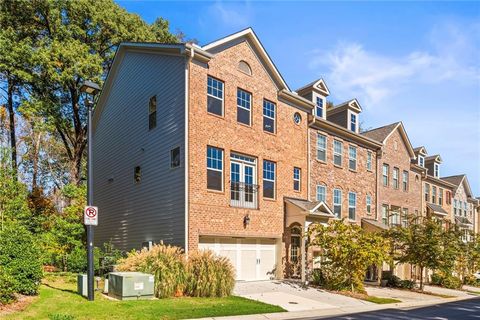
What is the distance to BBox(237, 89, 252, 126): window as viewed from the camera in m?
19.9

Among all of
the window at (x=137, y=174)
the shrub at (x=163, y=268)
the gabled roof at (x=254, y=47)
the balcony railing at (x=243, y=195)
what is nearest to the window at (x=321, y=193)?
the balcony railing at (x=243, y=195)

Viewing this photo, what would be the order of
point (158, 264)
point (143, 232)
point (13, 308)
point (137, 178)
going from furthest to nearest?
point (137, 178) → point (143, 232) → point (158, 264) → point (13, 308)

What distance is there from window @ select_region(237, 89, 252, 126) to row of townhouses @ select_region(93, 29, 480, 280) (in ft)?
0.16

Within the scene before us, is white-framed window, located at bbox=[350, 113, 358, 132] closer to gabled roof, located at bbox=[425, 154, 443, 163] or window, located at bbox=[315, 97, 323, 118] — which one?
window, located at bbox=[315, 97, 323, 118]

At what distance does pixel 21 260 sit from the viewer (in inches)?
504

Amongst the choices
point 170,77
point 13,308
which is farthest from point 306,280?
point 13,308

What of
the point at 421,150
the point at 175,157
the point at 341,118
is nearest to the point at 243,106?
the point at 175,157

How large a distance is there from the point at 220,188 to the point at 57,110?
17.5 m

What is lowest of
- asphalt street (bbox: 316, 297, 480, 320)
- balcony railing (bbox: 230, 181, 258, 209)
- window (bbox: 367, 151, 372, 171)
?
asphalt street (bbox: 316, 297, 480, 320)

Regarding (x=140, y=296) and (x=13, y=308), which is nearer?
(x=13, y=308)

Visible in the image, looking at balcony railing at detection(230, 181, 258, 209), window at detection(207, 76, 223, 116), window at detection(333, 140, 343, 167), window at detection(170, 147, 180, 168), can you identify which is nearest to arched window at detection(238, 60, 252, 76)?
window at detection(207, 76, 223, 116)

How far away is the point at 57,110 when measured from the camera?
30.0 metres

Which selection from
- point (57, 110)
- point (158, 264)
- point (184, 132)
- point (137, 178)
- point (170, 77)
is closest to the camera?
point (158, 264)

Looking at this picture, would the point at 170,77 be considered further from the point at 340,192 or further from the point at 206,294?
the point at 340,192
